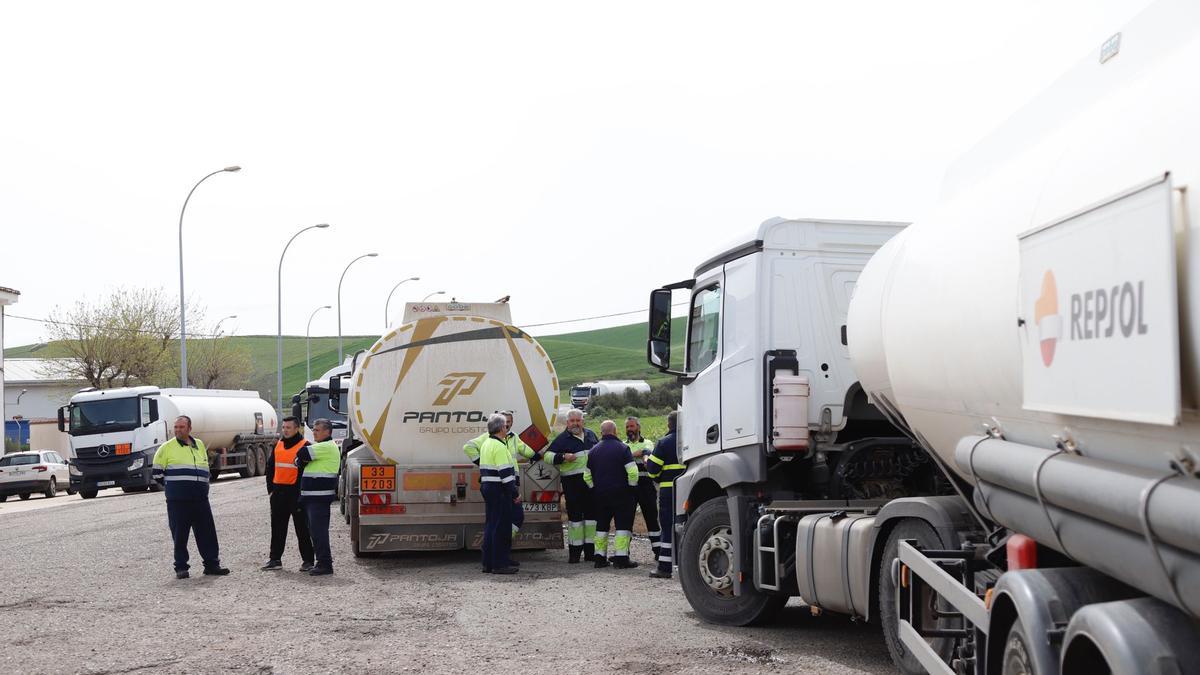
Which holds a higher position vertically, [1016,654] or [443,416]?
[443,416]

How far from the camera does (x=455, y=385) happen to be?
14.7 m

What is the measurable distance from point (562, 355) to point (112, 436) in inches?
3014

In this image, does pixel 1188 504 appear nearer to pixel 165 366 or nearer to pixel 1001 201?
pixel 1001 201

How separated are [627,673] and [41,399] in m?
81.0

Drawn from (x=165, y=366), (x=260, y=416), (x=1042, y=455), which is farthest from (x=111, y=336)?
(x=1042, y=455)

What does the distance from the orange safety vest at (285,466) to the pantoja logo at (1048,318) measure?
1069 centimetres

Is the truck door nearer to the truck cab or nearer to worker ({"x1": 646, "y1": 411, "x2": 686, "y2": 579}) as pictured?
worker ({"x1": 646, "y1": 411, "x2": 686, "y2": 579})

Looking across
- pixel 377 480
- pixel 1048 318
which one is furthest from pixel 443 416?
pixel 1048 318

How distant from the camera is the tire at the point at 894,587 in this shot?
6859mm

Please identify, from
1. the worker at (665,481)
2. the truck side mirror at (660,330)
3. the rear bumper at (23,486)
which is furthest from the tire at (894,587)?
the rear bumper at (23,486)

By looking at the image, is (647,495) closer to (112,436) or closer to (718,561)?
(718,561)

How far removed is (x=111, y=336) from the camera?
5909 cm

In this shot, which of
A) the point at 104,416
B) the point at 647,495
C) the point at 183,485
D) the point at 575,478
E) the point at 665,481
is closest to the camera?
the point at 183,485

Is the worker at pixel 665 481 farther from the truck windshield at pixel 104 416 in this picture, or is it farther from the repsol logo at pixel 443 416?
the truck windshield at pixel 104 416
